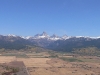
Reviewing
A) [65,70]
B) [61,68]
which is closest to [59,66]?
[61,68]

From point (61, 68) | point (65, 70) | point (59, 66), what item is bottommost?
point (65, 70)

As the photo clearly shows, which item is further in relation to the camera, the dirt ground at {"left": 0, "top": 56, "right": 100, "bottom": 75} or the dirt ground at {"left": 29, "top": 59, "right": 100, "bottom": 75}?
the dirt ground at {"left": 0, "top": 56, "right": 100, "bottom": 75}

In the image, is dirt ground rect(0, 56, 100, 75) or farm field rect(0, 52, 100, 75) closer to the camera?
dirt ground rect(0, 56, 100, 75)

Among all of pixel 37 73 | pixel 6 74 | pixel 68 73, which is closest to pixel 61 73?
pixel 68 73

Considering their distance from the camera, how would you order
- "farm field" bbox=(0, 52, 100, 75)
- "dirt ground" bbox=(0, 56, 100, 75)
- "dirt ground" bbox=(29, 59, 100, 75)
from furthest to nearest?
"farm field" bbox=(0, 52, 100, 75) → "dirt ground" bbox=(0, 56, 100, 75) → "dirt ground" bbox=(29, 59, 100, 75)

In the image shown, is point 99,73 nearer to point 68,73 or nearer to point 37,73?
point 68,73

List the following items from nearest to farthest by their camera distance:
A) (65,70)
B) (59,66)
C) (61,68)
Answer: (65,70) → (61,68) → (59,66)

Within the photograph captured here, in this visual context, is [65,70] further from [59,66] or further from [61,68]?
[59,66]

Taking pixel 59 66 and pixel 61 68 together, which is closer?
pixel 61 68

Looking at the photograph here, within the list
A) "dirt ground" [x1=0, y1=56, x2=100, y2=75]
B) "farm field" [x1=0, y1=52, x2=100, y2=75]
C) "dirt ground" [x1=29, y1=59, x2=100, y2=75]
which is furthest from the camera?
"farm field" [x1=0, y1=52, x2=100, y2=75]

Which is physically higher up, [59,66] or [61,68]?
[59,66]

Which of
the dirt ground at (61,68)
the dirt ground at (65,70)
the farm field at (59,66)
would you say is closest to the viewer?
the dirt ground at (65,70)

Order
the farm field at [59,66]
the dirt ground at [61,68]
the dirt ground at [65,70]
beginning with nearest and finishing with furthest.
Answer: the dirt ground at [65,70] → the dirt ground at [61,68] → the farm field at [59,66]
